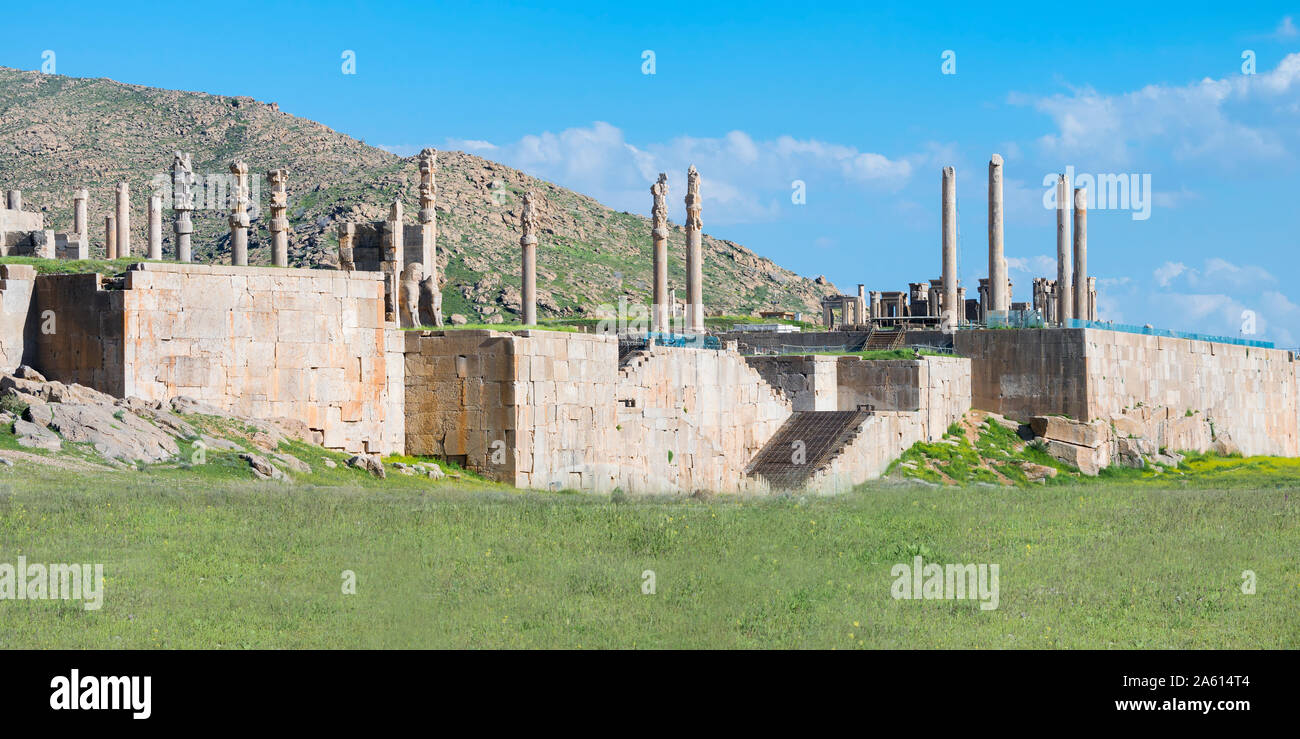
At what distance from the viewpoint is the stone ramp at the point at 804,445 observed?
3316 cm

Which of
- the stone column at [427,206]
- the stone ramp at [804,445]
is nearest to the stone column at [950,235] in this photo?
the stone ramp at [804,445]

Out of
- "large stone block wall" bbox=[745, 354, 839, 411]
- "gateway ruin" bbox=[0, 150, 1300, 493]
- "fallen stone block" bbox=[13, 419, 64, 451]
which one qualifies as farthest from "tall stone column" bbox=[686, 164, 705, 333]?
"fallen stone block" bbox=[13, 419, 64, 451]

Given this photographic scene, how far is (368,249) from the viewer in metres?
34.5

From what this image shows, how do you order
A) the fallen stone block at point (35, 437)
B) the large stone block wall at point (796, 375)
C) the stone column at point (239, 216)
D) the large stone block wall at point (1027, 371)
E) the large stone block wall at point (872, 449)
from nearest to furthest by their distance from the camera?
the fallen stone block at point (35, 437)
the large stone block wall at point (872, 449)
the stone column at point (239, 216)
the large stone block wall at point (796, 375)
the large stone block wall at point (1027, 371)

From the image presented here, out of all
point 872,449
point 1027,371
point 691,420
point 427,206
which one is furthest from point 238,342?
point 1027,371

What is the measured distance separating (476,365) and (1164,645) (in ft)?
55.4

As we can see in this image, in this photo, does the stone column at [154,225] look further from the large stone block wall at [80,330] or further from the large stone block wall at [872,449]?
the large stone block wall at [872,449]

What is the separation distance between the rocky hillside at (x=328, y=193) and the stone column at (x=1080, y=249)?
42.0 m

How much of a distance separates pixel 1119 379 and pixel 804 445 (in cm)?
1181

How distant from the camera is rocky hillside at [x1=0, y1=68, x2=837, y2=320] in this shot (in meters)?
92.2

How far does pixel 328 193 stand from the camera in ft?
329

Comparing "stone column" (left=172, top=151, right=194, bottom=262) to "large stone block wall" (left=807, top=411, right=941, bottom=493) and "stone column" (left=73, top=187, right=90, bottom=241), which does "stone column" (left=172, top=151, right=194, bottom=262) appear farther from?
"large stone block wall" (left=807, top=411, right=941, bottom=493)
